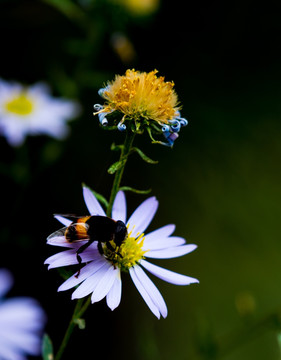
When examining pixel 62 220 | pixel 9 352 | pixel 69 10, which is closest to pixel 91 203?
pixel 62 220

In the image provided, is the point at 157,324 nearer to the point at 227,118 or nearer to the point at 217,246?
the point at 217,246

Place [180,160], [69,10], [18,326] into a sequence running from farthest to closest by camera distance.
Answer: [180,160] → [69,10] → [18,326]

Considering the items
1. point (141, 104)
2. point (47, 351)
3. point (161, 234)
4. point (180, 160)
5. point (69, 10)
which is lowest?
point (47, 351)

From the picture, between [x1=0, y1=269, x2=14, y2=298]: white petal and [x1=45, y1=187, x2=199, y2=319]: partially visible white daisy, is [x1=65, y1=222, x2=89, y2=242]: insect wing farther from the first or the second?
[x1=0, y1=269, x2=14, y2=298]: white petal

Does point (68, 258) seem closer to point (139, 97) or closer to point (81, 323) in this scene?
point (81, 323)

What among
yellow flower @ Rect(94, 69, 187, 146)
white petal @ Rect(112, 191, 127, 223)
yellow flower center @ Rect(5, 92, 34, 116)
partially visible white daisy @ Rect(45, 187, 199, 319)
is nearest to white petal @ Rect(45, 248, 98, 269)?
partially visible white daisy @ Rect(45, 187, 199, 319)

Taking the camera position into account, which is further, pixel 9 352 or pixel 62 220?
pixel 9 352
